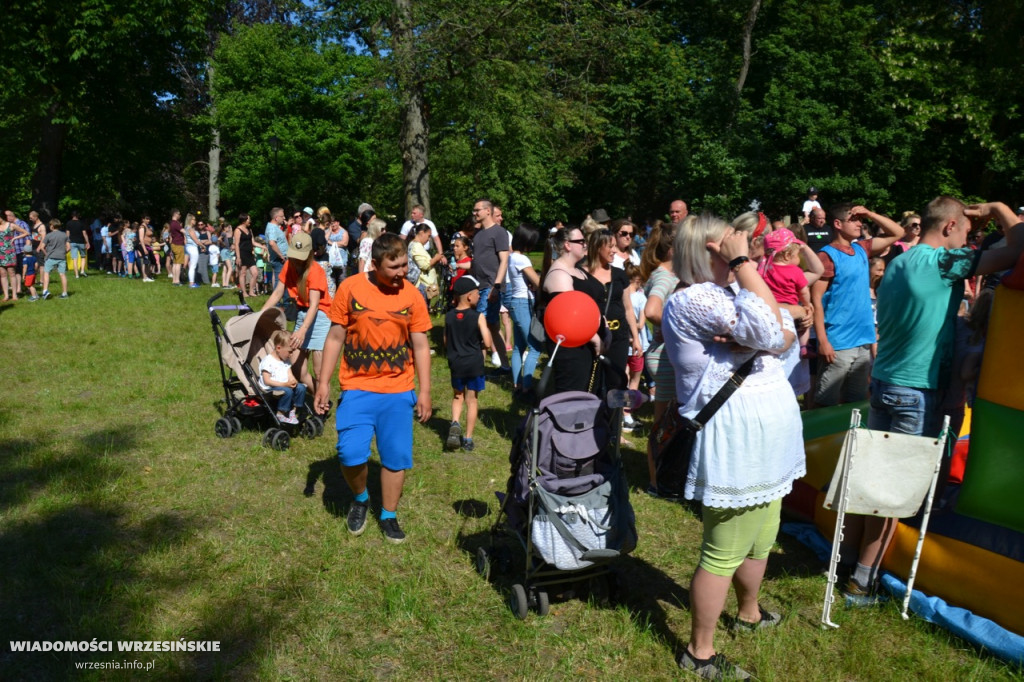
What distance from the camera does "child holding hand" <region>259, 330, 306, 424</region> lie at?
6824mm

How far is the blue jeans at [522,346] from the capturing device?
22.0 ft

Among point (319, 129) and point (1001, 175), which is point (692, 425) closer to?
point (1001, 175)

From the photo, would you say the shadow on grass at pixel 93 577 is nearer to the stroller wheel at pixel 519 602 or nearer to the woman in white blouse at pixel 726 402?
the stroller wheel at pixel 519 602

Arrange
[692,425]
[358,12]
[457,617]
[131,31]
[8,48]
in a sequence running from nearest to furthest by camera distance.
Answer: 1. [692,425]
2. [457,617]
3. [358,12]
4. [8,48]
5. [131,31]

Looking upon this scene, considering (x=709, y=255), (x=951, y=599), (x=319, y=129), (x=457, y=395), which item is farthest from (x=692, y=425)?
(x=319, y=129)

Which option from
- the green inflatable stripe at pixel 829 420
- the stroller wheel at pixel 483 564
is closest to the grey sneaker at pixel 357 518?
the stroller wheel at pixel 483 564

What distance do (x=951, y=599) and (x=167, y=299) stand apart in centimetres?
1555

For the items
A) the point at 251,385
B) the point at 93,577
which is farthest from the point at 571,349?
the point at 93,577

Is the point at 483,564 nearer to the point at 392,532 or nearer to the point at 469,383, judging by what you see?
the point at 392,532

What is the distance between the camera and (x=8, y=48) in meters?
20.3

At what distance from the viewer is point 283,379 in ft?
22.5

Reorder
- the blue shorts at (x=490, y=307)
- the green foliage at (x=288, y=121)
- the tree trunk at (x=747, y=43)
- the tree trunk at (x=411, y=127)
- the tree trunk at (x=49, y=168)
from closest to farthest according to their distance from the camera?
1. the blue shorts at (x=490, y=307)
2. the tree trunk at (x=411, y=127)
3. the tree trunk at (x=49, y=168)
4. the tree trunk at (x=747, y=43)
5. the green foliage at (x=288, y=121)

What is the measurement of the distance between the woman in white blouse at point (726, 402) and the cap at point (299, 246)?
413cm

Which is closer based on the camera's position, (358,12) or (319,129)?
(358,12)
